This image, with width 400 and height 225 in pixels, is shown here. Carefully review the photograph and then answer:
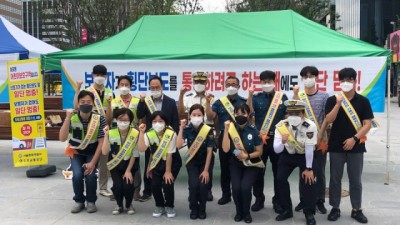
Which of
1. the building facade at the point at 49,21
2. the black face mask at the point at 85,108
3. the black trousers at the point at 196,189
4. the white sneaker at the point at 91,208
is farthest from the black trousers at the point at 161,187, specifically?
the building facade at the point at 49,21

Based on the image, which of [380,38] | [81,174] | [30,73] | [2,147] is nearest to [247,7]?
[2,147]

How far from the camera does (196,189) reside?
492 centimetres

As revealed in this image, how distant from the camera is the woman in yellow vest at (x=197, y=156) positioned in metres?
4.93

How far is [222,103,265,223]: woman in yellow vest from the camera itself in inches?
189

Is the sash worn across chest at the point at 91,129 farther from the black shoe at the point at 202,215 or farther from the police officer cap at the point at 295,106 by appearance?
the police officer cap at the point at 295,106

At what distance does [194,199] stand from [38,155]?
356cm

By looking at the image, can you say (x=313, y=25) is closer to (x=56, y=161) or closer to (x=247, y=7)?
(x=56, y=161)

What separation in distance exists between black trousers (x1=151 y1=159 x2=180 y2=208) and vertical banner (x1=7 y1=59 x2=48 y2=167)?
119 inches

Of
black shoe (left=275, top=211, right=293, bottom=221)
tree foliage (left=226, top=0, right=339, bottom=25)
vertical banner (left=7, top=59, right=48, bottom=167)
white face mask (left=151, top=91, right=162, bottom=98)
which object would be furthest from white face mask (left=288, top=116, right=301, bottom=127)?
tree foliage (left=226, top=0, right=339, bottom=25)

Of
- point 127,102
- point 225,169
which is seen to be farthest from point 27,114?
point 225,169

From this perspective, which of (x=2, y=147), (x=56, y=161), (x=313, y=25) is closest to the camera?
(x=313, y=25)

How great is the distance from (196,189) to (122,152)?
0.97 m

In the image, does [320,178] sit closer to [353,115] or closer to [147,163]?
[353,115]

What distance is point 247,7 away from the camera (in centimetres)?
2448
